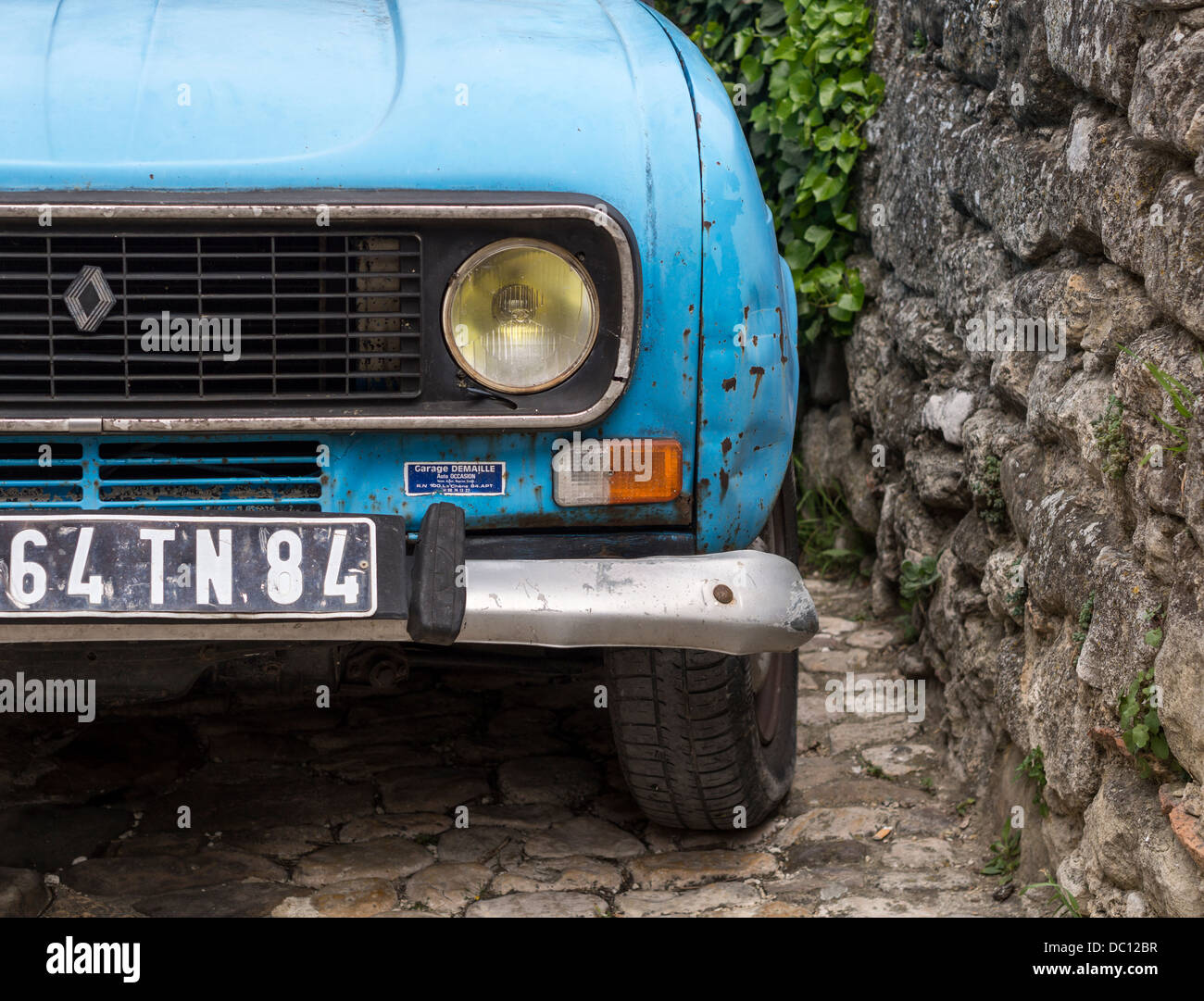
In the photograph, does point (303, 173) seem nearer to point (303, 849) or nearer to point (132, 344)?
point (132, 344)

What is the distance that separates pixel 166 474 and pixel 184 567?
0.21 meters

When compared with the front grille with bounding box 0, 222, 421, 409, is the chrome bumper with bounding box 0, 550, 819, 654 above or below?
below

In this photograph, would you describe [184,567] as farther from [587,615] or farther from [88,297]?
[587,615]

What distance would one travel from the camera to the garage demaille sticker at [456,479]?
202 centimetres

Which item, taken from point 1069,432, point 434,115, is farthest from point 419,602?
point 1069,432

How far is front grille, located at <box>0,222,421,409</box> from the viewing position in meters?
1.89

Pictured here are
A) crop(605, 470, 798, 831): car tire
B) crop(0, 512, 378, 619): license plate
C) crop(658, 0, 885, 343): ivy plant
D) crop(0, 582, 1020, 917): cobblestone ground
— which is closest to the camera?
crop(0, 512, 378, 619): license plate

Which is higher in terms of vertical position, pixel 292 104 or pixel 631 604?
pixel 292 104

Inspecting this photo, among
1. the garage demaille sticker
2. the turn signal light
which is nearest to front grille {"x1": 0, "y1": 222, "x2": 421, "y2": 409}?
the garage demaille sticker

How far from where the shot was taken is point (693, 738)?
7.86 ft

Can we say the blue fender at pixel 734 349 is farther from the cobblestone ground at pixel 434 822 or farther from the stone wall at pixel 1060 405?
the cobblestone ground at pixel 434 822

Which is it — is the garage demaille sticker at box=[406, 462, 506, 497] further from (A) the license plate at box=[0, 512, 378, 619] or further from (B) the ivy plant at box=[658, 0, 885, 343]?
(B) the ivy plant at box=[658, 0, 885, 343]

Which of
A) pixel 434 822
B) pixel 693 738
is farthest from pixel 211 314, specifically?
pixel 434 822

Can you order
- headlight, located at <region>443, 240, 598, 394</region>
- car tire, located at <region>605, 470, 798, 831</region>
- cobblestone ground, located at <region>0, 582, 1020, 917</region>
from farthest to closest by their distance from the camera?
cobblestone ground, located at <region>0, 582, 1020, 917</region>, car tire, located at <region>605, 470, 798, 831</region>, headlight, located at <region>443, 240, 598, 394</region>
